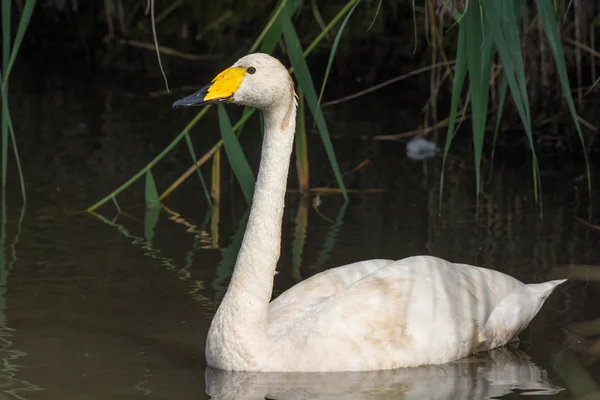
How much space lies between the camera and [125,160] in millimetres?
10266

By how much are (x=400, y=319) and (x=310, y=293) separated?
50cm

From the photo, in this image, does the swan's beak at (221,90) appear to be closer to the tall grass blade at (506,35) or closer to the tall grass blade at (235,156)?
the tall grass blade at (506,35)

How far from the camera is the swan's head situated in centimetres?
558

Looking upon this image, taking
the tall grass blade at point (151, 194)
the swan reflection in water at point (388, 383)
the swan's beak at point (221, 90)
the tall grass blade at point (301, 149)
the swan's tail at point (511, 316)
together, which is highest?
the swan's beak at point (221, 90)

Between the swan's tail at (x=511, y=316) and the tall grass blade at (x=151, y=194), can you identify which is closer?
the swan's tail at (x=511, y=316)

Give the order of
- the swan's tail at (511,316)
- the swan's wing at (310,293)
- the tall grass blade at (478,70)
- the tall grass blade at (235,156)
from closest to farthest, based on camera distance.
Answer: the tall grass blade at (478,70), the swan's wing at (310,293), the swan's tail at (511,316), the tall grass blade at (235,156)

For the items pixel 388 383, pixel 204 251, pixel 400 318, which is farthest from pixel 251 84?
pixel 204 251

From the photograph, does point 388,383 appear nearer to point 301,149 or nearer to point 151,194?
point 301,149

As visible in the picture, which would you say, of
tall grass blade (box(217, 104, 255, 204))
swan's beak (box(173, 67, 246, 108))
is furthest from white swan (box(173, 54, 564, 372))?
tall grass blade (box(217, 104, 255, 204))

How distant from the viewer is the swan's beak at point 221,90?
5527mm

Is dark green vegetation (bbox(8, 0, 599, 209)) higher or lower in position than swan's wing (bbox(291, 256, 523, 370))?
higher

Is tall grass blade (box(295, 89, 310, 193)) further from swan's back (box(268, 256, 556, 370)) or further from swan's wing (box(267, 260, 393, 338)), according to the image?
swan's back (box(268, 256, 556, 370))

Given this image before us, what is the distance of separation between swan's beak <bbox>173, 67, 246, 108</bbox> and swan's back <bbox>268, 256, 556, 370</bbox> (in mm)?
1050

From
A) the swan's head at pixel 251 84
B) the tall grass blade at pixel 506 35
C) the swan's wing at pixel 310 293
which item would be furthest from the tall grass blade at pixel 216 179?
the tall grass blade at pixel 506 35
